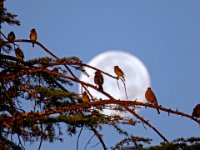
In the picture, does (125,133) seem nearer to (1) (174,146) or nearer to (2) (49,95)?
(2) (49,95)

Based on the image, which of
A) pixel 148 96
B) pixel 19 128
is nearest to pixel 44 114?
pixel 19 128

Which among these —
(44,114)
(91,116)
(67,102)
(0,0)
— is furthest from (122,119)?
(0,0)

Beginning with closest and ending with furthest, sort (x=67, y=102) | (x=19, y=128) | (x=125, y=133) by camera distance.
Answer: (x=19, y=128) < (x=125, y=133) < (x=67, y=102)

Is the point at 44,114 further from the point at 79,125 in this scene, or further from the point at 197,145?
the point at 197,145

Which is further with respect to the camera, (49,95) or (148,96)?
(148,96)

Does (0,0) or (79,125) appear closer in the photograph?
(79,125)

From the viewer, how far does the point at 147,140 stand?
5.98m

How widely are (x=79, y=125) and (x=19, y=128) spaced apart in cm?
81

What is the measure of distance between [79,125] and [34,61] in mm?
1388

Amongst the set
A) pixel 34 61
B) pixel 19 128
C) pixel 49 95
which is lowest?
pixel 19 128

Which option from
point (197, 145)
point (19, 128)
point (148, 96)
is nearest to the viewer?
point (197, 145)

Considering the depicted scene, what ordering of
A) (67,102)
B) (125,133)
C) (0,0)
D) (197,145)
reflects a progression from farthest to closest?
(0,0) < (67,102) < (125,133) < (197,145)

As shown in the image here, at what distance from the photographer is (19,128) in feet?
19.0

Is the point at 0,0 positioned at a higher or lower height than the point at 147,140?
higher
